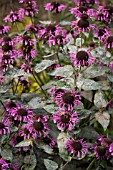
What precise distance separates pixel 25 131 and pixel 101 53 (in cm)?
58

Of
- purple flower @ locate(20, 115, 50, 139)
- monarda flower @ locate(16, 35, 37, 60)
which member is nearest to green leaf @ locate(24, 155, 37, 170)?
purple flower @ locate(20, 115, 50, 139)

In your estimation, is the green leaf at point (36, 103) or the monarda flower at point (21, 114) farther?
the green leaf at point (36, 103)

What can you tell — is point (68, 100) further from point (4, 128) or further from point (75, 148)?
point (4, 128)

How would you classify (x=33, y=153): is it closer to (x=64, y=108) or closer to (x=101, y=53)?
(x=64, y=108)

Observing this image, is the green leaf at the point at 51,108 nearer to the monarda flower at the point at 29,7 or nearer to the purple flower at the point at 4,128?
the purple flower at the point at 4,128

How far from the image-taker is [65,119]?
1768mm

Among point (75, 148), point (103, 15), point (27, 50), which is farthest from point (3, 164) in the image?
point (103, 15)

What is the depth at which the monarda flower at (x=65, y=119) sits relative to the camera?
1.77 metres

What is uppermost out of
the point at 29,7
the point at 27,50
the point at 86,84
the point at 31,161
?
the point at 29,7

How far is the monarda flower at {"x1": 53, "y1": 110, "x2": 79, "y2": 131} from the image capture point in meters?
1.77

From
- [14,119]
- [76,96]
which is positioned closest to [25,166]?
[14,119]

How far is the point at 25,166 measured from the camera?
187 cm

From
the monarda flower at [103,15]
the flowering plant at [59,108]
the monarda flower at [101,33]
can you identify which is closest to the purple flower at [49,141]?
the flowering plant at [59,108]

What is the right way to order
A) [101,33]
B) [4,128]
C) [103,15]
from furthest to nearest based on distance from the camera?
[103,15]
[101,33]
[4,128]
